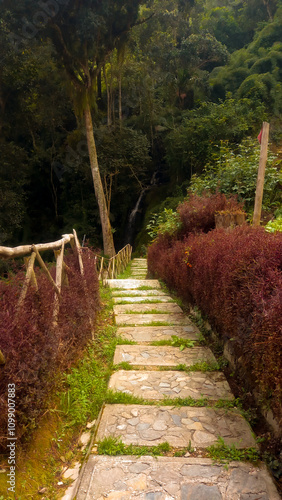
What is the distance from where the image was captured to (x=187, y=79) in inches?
818

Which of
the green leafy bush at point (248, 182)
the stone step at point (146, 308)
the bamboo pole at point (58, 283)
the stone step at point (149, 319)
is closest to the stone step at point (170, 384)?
the bamboo pole at point (58, 283)

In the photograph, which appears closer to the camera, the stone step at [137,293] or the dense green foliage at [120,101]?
the stone step at [137,293]

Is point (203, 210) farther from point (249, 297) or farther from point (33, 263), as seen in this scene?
point (33, 263)

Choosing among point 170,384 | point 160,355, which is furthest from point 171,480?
point 160,355

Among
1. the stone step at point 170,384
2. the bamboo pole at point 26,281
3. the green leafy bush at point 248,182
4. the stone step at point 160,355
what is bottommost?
the stone step at point 170,384

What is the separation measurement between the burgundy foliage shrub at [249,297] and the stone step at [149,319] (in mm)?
391

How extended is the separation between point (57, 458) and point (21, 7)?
1344 cm

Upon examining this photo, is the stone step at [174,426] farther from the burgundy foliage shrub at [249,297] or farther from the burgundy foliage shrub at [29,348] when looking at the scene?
the burgundy foliage shrub at [29,348]

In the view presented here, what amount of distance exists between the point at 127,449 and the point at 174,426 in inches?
16.4

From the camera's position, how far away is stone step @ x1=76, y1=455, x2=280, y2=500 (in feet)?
6.07

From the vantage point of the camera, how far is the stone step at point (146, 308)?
5035 millimetres

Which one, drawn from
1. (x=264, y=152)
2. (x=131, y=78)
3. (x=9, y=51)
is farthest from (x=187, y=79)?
(x=264, y=152)

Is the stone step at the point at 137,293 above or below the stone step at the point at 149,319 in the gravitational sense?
below

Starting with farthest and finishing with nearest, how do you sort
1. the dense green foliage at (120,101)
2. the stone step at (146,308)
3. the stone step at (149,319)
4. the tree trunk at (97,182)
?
the tree trunk at (97,182) → the dense green foliage at (120,101) → the stone step at (146,308) → the stone step at (149,319)
